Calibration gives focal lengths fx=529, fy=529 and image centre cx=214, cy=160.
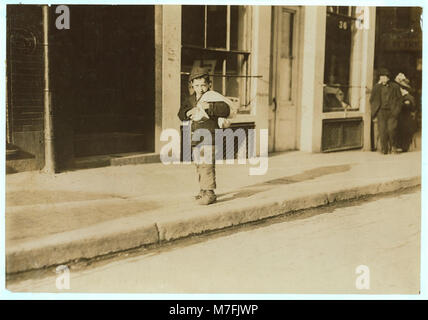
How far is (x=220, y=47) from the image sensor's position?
847 centimetres

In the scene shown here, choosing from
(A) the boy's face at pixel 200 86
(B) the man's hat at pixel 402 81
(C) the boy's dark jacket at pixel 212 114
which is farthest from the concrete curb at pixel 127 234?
(B) the man's hat at pixel 402 81

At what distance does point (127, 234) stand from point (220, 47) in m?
4.77

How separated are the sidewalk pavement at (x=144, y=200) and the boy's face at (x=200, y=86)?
1158 mm

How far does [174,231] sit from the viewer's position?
4.79 m

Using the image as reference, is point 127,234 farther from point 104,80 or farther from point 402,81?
point 402,81

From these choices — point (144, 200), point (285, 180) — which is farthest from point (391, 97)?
point (144, 200)

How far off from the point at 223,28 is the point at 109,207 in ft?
14.0

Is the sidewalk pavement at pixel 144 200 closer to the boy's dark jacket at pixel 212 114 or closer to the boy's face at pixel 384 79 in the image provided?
the boy's dark jacket at pixel 212 114

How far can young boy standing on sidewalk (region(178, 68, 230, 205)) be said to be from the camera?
525 cm

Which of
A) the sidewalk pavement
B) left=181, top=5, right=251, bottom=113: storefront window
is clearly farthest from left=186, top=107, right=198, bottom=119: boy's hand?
left=181, top=5, right=251, bottom=113: storefront window

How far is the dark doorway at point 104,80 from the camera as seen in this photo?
6.40 metres

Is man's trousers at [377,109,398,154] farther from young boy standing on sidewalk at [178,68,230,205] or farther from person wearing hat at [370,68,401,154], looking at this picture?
young boy standing on sidewalk at [178,68,230,205]

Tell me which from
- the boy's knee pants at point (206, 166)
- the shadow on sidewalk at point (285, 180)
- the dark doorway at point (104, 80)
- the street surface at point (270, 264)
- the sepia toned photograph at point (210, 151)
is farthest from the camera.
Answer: the dark doorway at point (104, 80)
